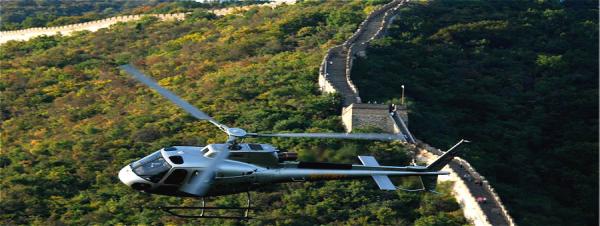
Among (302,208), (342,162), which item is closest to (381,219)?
(302,208)

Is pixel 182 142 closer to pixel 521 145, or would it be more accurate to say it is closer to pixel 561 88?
pixel 521 145

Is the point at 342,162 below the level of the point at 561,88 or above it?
above

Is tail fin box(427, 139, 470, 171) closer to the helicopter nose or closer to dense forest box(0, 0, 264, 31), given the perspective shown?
the helicopter nose

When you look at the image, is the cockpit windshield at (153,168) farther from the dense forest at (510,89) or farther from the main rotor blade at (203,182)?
the dense forest at (510,89)

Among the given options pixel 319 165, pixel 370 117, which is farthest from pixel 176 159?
pixel 370 117

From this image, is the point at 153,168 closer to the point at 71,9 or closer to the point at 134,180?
the point at 134,180

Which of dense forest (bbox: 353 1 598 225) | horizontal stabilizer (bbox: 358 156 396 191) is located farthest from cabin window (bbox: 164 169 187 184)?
dense forest (bbox: 353 1 598 225)

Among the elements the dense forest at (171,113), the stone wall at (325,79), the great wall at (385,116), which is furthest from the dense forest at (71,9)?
the stone wall at (325,79)
